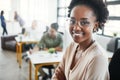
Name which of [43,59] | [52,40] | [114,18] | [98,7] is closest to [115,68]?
[98,7]

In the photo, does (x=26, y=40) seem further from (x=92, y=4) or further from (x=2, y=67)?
(x=92, y=4)

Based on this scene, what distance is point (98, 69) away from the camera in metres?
1.03

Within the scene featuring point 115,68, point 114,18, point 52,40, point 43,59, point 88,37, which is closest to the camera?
point 88,37

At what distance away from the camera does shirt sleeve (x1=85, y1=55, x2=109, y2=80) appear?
1022 millimetres

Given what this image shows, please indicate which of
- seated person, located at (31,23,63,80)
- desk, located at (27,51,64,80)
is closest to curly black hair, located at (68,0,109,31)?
desk, located at (27,51,64,80)

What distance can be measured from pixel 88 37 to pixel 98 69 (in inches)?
7.5

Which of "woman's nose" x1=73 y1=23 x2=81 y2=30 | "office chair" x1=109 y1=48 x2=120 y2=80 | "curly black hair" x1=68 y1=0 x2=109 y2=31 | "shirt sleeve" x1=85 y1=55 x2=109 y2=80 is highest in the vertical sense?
"curly black hair" x1=68 y1=0 x2=109 y2=31

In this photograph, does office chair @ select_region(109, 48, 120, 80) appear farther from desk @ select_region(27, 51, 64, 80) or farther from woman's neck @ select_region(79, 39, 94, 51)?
desk @ select_region(27, 51, 64, 80)

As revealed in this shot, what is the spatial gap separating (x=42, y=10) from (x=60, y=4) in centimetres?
99

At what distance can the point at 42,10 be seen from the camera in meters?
9.89

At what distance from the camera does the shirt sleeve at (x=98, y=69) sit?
1.02 metres

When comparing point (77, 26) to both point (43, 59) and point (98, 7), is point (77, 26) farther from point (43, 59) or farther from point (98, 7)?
point (43, 59)

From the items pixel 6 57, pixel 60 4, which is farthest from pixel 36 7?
pixel 6 57

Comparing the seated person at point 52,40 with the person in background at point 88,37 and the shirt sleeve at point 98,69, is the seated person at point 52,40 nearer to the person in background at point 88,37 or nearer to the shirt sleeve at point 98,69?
the person in background at point 88,37
